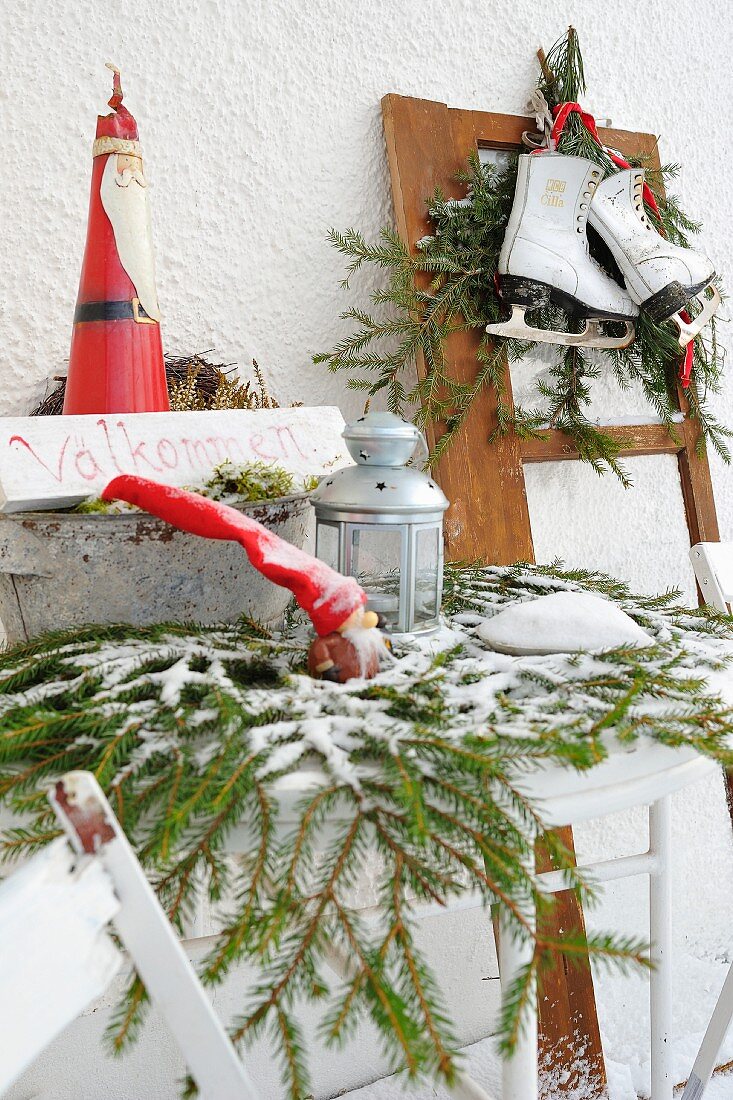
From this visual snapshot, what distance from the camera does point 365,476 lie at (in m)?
0.66

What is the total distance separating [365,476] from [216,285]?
0.48 meters

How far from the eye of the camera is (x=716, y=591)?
3.18ft

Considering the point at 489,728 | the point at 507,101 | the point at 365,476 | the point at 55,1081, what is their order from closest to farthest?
the point at 489,728 < the point at 365,476 < the point at 55,1081 < the point at 507,101

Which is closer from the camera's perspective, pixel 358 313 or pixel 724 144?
pixel 358 313

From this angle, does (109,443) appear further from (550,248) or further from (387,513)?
(550,248)

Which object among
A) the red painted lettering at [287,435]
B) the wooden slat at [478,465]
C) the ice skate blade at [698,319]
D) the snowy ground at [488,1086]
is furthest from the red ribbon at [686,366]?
the snowy ground at [488,1086]

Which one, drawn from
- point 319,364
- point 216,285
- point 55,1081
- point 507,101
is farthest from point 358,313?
point 55,1081

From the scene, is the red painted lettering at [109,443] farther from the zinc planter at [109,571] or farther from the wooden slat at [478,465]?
the wooden slat at [478,465]

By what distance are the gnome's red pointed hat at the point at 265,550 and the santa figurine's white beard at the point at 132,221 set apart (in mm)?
230

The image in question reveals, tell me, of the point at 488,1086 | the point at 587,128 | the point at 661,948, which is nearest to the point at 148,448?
the point at 661,948

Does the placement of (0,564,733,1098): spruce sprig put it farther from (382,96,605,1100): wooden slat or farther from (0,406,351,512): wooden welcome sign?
(382,96,605,1100): wooden slat

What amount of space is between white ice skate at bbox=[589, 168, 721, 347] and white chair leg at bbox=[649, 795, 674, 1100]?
0.65 meters

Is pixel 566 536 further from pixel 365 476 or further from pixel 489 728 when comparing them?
pixel 489 728

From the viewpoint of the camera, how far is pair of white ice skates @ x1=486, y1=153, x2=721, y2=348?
112 centimetres
